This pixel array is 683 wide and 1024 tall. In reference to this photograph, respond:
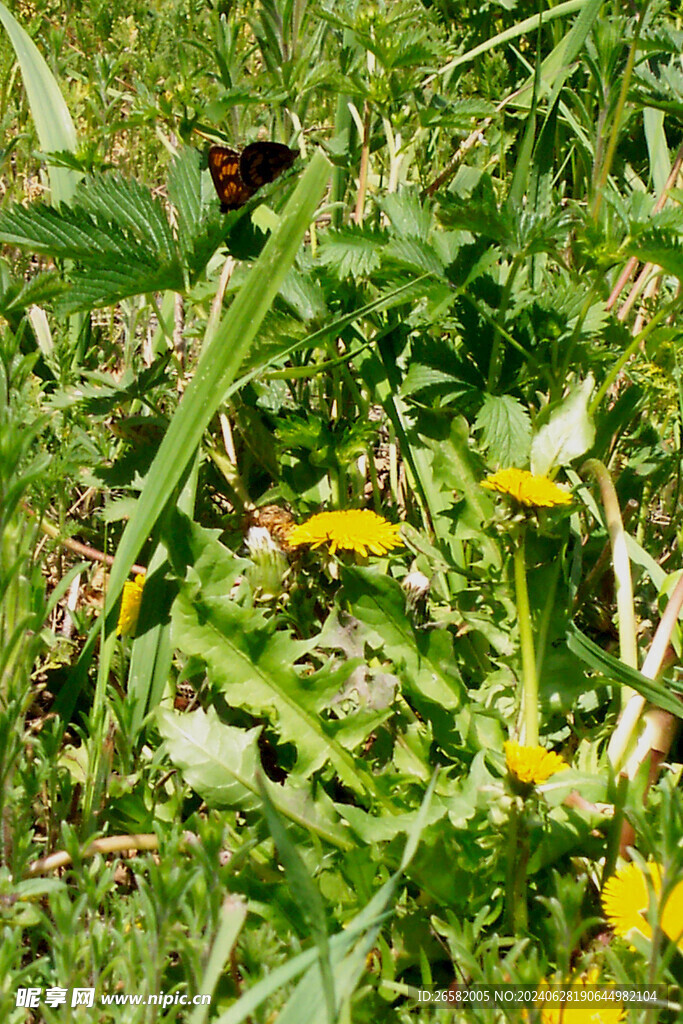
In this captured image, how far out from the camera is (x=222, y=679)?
172 cm

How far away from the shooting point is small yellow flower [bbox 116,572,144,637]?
188cm

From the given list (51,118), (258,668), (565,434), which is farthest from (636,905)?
(51,118)

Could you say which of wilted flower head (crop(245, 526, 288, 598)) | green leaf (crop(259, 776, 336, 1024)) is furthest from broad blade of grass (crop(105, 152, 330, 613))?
green leaf (crop(259, 776, 336, 1024))

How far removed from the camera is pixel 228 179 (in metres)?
2.16

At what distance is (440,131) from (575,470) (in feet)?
4.75

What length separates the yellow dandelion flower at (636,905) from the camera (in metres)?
1.21

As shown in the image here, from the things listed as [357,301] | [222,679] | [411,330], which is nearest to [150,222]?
[357,301]

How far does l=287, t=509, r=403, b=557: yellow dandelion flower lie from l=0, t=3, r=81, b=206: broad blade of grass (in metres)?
1.51

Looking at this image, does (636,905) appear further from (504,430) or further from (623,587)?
(504,430)

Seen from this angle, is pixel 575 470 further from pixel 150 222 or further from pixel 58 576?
pixel 58 576

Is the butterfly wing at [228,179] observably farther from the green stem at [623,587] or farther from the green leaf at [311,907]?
the green leaf at [311,907]

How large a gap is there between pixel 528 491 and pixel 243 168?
1083 mm

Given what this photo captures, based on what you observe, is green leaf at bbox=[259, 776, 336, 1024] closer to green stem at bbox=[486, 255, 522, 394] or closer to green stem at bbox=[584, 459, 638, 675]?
green stem at bbox=[584, 459, 638, 675]

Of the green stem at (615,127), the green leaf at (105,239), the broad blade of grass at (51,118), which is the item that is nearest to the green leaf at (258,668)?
the green leaf at (105,239)
